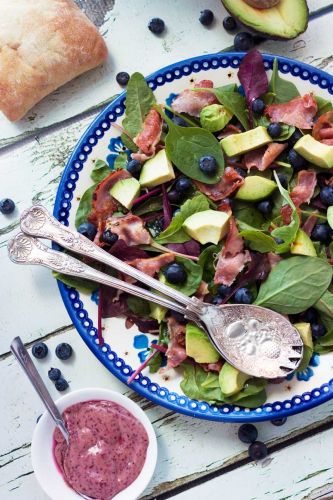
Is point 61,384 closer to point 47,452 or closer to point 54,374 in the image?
point 54,374

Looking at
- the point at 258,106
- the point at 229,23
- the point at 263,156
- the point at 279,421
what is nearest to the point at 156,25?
the point at 229,23

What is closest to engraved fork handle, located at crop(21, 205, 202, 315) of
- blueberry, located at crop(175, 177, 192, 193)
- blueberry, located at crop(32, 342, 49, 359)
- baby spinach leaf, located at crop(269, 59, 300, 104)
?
blueberry, located at crop(175, 177, 192, 193)

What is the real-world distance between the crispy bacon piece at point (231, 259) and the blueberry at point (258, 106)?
0.31 meters

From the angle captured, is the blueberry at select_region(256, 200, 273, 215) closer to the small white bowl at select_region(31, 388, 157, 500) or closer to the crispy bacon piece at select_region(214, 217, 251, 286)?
the crispy bacon piece at select_region(214, 217, 251, 286)

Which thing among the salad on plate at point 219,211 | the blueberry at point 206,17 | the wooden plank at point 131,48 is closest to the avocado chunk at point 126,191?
the salad on plate at point 219,211

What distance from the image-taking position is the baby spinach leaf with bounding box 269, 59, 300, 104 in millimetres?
1812

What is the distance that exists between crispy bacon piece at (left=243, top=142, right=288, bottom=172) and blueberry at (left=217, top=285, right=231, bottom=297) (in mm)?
322

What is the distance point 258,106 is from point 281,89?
3.5 inches

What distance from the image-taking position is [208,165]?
175 centimetres

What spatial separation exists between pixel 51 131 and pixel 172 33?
0.46 metres

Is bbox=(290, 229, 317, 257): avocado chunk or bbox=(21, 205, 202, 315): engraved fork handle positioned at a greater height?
bbox=(21, 205, 202, 315): engraved fork handle

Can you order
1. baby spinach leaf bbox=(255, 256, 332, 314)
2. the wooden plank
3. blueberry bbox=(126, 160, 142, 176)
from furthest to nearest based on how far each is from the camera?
1. the wooden plank
2. blueberry bbox=(126, 160, 142, 176)
3. baby spinach leaf bbox=(255, 256, 332, 314)

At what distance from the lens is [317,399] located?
1750 millimetres

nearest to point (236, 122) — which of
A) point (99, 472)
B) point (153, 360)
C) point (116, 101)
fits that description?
point (116, 101)
